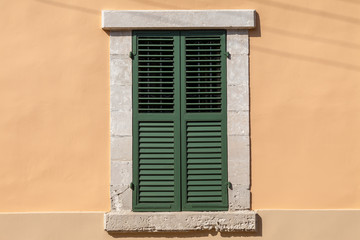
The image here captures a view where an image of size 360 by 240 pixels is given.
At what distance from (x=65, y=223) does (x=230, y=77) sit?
7.07 ft

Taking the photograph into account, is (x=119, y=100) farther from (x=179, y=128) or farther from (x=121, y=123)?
(x=179, y=128)

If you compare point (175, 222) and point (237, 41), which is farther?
point (237, 41)

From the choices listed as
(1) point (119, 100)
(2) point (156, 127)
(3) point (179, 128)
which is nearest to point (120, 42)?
(1) point (119, 100)

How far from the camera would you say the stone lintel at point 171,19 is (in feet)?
17.5

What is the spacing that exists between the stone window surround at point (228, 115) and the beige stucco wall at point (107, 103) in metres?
0.09

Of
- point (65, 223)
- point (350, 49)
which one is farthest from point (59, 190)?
point (350, 49)

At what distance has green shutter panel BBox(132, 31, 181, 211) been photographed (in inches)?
210

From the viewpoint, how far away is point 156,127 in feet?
17.6

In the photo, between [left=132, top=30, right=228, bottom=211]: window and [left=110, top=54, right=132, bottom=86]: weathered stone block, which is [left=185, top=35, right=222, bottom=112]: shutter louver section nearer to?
[left=132, top=30, right=228, bottom=211]: window

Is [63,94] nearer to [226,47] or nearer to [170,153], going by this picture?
[170,153]

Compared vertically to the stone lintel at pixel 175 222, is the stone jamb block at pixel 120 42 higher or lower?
higher

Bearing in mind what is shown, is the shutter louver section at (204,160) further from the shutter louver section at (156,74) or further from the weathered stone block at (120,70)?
the weathered stone block at (120,70)

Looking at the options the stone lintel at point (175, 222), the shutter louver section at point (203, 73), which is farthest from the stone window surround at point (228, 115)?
the shutter louver section at point (203, 73)

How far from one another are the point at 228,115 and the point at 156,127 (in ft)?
2.36
